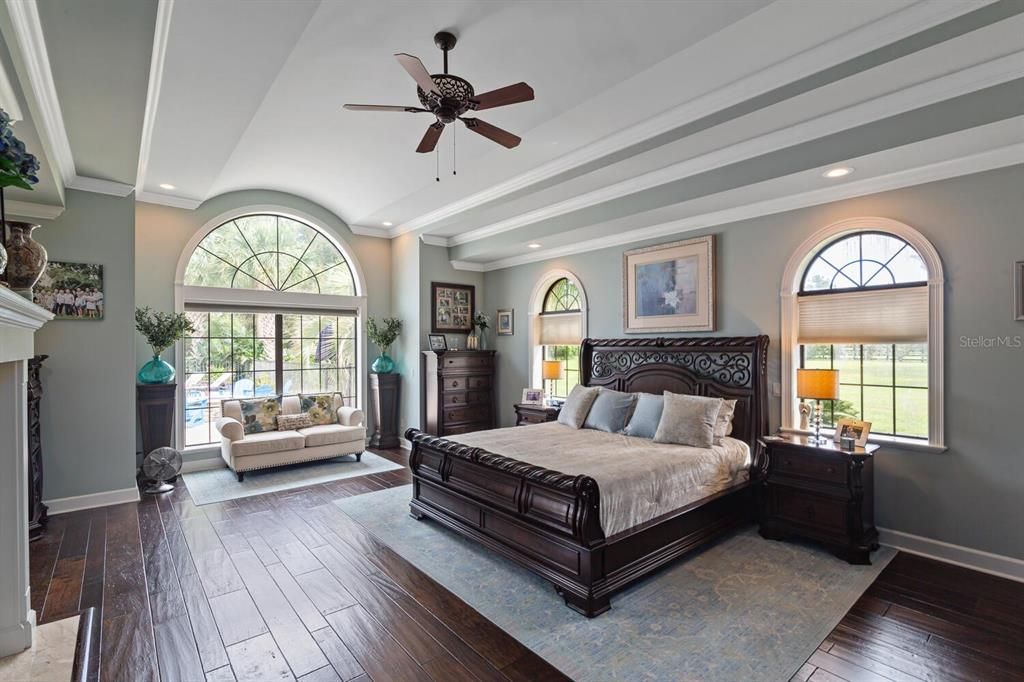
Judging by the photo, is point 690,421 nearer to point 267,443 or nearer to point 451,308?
point 451,308

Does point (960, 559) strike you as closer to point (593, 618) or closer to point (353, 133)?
point (593, 618)

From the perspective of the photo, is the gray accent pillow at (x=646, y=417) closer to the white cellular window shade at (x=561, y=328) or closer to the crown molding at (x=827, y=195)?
the white cellular window shade at (x=561, y=328)

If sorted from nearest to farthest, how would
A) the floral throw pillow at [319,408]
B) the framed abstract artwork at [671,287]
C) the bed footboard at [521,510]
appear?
the bed footboard at [521,510] → the framed abstract artwork at [671,287] → the floral throw pillow at [319,408]

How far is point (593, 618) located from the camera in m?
2.72

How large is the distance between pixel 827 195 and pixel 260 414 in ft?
20.2

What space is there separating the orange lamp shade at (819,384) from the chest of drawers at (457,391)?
4.16 m

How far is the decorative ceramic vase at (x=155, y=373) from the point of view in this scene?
5205 mm

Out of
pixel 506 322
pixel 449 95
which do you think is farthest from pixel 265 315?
pixel 449 95

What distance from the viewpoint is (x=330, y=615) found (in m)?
2.75

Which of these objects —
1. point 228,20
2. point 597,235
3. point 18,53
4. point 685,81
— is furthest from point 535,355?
point 18,53

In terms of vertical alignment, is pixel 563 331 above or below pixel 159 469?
above

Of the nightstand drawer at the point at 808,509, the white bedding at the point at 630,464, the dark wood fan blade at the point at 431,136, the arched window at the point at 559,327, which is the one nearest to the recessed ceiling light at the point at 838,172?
the white bedding at the point at 630,464

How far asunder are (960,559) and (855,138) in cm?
289

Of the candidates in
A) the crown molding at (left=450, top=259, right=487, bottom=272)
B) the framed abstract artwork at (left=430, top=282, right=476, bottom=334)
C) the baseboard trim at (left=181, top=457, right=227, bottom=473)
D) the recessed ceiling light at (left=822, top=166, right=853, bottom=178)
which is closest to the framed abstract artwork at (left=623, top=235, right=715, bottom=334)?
the recessed ceiling light at (left=822, top=166, right=853, bottom=178)
